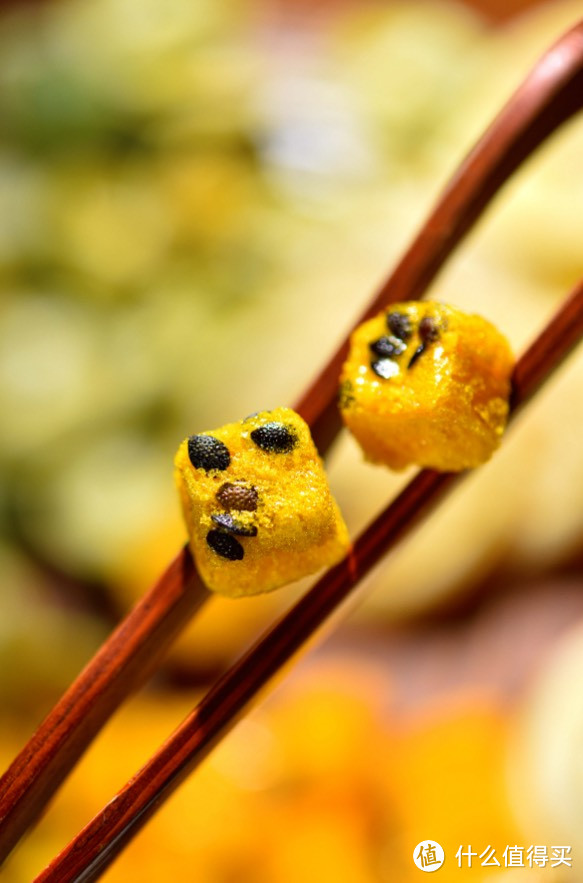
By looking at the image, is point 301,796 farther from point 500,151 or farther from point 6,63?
point 6,63

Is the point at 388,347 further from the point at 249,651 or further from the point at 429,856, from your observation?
the point at 429,856

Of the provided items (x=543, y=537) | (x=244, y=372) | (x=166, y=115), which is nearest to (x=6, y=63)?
(x=166, y=115)

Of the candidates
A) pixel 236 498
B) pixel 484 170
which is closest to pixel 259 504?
pixel 236 498

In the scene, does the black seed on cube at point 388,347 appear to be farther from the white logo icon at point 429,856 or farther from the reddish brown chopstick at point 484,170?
the white logo icon at point 429,856

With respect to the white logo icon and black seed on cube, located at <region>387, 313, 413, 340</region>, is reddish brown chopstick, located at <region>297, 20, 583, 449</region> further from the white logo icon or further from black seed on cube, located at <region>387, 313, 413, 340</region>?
the white logo icon

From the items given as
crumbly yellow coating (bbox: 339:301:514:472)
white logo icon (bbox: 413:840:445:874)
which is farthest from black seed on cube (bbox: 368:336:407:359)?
white logo icon (bbox: 413:840:445:874)
